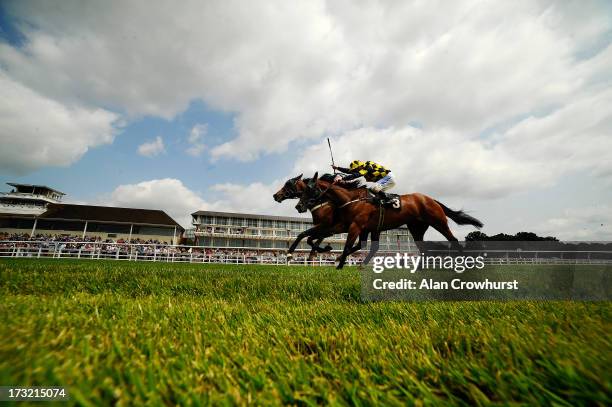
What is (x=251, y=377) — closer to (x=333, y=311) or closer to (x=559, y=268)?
(x=333, y=311)

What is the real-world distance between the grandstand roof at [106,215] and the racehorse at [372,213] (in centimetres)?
6918

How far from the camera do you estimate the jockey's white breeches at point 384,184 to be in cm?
848

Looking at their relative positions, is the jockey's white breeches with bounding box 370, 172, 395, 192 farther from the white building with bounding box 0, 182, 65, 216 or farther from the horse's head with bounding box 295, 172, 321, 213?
the white building with bounding box 0, 182, 65, 216

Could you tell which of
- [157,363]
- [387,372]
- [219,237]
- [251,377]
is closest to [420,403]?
[387,372]

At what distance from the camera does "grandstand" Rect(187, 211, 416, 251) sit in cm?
8199

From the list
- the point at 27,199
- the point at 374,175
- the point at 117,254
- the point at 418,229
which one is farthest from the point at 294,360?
the point at 27,199

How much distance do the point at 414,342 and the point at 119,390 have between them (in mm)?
1648

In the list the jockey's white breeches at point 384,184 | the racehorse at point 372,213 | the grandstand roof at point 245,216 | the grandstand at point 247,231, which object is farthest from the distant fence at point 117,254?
the grandstand roof at point 245,216

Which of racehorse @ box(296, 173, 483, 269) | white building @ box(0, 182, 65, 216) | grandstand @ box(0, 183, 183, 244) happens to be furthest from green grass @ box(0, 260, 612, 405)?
white building @ box(0, 182, 65, 216)

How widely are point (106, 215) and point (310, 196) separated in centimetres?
7311

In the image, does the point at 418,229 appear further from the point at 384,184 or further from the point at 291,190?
the point at 291,190

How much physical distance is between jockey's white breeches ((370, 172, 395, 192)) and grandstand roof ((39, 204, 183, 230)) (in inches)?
2764

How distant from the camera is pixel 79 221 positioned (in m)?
62.5

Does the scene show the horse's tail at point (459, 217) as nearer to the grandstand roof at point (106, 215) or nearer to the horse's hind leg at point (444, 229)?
the horse's hind leg at point (444, 229)
